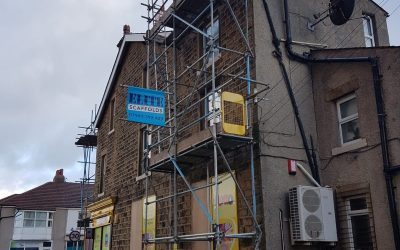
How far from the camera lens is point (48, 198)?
43.9m

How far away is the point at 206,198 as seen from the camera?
1145cm

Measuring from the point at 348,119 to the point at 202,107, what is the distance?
13.1ft

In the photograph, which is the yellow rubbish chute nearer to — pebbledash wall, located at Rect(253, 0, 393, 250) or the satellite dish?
pebbledash wall, located at Rect(253, 0, 393, 250)

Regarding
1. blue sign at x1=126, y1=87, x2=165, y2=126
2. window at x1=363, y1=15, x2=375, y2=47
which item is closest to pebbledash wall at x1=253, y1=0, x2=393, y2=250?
window at x1=363, y1=15, x2=375, y2=47

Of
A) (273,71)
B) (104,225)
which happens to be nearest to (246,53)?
(273,71)

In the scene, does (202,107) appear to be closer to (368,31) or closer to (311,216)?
(311,216)

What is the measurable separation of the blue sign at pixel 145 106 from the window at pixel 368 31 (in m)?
6.28

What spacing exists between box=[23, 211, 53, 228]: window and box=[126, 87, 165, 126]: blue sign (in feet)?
114

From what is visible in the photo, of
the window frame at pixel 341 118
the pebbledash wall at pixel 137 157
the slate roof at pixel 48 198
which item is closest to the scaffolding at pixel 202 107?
the pebbledash wall at pixel 137 157

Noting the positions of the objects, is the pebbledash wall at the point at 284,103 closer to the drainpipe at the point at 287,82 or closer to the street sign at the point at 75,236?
the drainpipe at the point at 287,82

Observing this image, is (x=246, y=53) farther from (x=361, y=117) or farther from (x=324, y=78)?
(x=361, y=117)

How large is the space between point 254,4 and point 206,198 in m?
4.88

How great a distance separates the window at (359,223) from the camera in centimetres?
943

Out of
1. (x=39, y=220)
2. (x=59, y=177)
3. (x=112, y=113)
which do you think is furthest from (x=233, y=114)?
(x=59, y=177)
